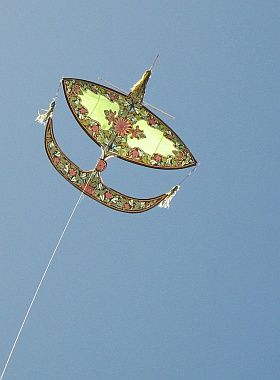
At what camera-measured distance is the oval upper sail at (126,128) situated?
10.7m

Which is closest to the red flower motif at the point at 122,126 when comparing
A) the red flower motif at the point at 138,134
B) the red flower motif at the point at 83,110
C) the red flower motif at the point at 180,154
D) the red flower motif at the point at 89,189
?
the red flower motif at the point at 138,134

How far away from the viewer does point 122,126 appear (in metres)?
11.0

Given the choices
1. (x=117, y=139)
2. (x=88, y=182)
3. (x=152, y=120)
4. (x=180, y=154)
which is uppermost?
(x=152, y=120)

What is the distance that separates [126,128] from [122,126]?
0.32 ft

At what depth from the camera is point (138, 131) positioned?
11.0m

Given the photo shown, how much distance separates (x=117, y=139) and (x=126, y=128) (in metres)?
0.30


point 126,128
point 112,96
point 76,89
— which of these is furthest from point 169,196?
point 76,89

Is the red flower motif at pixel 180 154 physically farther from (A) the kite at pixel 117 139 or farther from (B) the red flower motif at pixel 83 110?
(B) the red flower motif at pixel 83 110

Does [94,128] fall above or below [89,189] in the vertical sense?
above

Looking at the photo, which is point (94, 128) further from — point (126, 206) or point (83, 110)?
point (126, 206)

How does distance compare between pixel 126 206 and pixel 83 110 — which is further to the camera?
pixel 83 110

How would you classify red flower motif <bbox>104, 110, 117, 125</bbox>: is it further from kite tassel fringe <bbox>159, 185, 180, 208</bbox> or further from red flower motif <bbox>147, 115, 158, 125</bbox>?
kite tassel fringe <bbox>159, 185, 180, 208</bbox>

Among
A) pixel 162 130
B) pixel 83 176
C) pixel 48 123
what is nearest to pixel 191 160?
pixel 162 130

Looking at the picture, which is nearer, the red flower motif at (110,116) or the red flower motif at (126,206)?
the red flower motif at (126,206)
